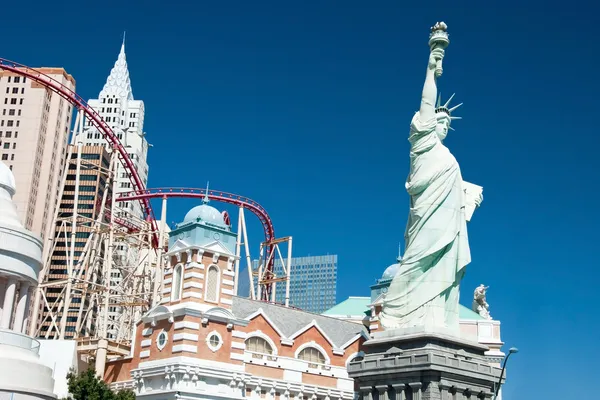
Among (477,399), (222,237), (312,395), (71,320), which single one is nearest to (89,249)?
(222,237)

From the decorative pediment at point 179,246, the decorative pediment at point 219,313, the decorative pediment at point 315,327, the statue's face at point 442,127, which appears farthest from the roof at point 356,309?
the statue's face at point 442,127

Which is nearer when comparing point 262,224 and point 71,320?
point 262,224

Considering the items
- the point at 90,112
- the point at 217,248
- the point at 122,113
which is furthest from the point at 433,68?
the point at 122,113

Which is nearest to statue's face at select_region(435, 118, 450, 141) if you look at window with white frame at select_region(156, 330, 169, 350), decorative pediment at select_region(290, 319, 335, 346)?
decorative pediment at select_region(290, 319, 335, 346)

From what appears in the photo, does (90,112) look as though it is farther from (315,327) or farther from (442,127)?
(442,127)

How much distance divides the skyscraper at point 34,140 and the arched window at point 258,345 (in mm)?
64474

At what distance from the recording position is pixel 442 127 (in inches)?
1410

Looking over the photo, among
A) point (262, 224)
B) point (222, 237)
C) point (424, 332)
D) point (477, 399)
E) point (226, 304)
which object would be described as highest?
point (262, 224)

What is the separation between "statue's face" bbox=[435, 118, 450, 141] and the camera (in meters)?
35.7

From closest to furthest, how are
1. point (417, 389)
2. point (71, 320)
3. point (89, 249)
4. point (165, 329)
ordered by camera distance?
point (417, 389), point (165, 329), point (89, 249), point (71, 320)

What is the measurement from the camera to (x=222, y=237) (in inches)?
1515

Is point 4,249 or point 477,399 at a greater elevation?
point 4,249

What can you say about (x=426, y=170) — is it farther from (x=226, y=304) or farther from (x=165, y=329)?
(x=165, y=329)

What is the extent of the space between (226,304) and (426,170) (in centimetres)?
1149
